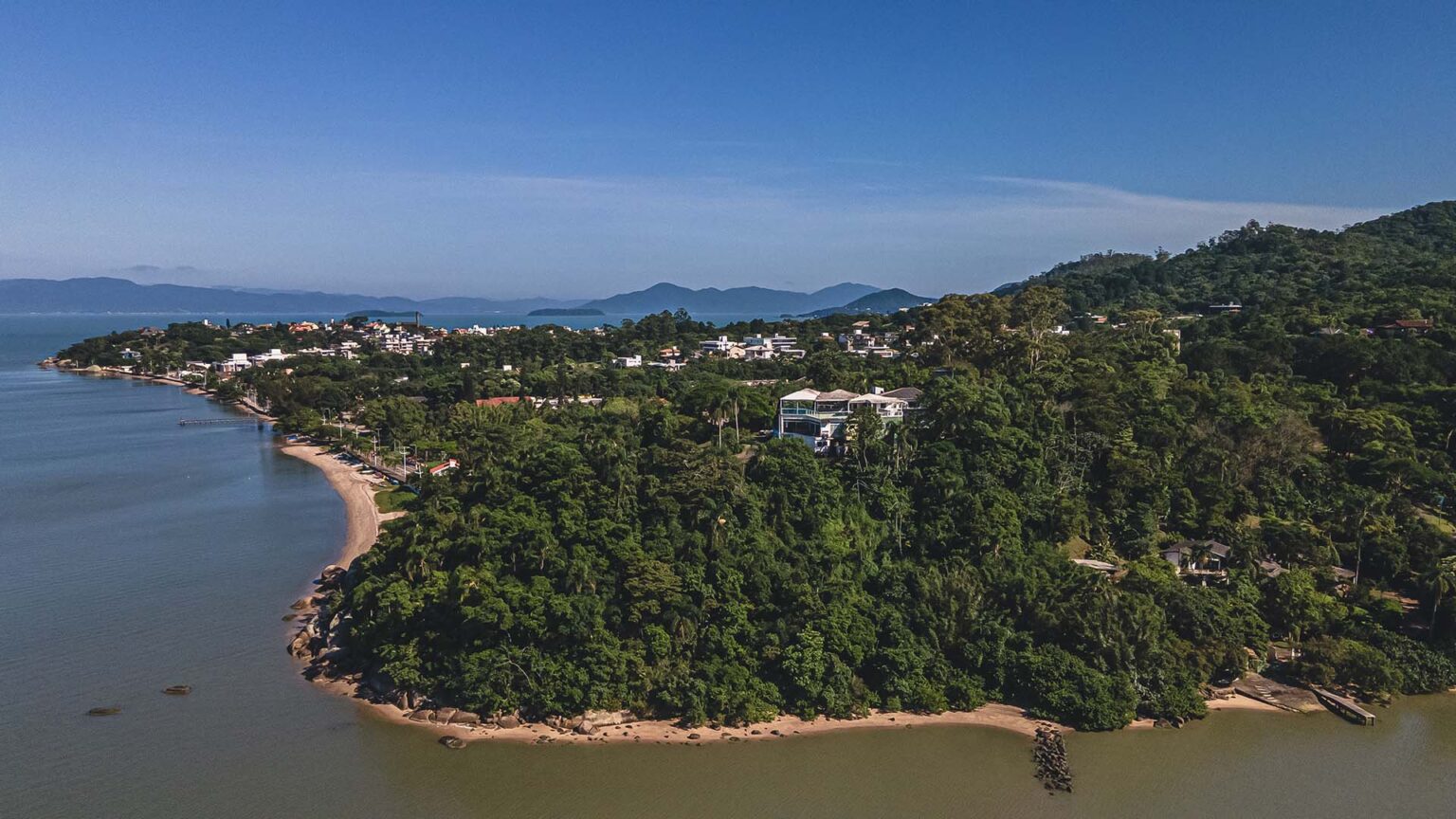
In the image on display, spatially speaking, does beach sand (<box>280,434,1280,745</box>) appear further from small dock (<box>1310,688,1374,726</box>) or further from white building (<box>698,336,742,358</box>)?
white building (<box>698,336,742,358</box>)

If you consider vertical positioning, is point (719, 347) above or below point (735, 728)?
above

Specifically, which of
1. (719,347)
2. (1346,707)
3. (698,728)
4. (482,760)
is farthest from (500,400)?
(1346,707)

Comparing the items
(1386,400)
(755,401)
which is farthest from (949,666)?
(1386,400)

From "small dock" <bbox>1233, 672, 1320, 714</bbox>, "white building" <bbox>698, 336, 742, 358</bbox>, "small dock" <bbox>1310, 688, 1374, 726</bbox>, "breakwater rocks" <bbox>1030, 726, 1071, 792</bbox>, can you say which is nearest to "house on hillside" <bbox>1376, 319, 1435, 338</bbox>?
"small dock" <bbox>1310, 688, 1374, 726</bbox>

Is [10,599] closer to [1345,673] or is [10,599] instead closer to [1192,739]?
[1192,739]

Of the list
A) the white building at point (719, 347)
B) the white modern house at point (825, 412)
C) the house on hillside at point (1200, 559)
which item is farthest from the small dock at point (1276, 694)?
the white building at point (719, 347)

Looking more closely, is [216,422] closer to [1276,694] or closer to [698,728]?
[698,728]
